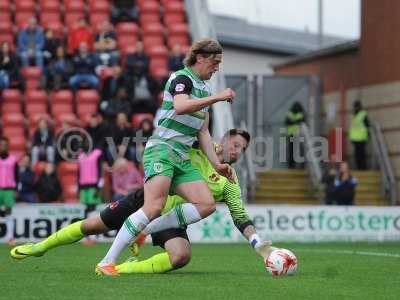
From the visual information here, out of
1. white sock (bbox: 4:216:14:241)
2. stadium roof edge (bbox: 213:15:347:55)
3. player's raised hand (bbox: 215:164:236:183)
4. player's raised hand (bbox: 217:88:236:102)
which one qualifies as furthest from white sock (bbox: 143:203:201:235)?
stadium roof edge (bbox: 213:15:347:55)

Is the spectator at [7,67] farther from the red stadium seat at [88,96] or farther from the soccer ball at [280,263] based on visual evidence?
the soccer ball at [280,263]

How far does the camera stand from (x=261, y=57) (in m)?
45.4

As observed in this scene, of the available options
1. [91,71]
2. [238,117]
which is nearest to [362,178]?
[238,117]

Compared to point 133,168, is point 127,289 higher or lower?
lower

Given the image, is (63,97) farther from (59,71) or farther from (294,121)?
(294,121)

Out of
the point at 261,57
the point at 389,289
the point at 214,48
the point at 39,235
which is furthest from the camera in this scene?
the point at 261,57

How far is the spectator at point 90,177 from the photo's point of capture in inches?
819

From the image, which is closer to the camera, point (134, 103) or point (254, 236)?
point (254, 236)

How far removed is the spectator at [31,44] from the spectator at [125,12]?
2.93 meters

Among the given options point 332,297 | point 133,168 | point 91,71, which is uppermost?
point 91,71

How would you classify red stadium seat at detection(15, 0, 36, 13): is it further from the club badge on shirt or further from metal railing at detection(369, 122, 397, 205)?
the club badge on shirt

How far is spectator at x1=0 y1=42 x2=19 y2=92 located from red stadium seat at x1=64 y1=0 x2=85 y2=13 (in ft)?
11.4

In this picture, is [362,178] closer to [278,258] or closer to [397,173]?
[397,173]

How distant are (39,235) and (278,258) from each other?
34.3 feet
